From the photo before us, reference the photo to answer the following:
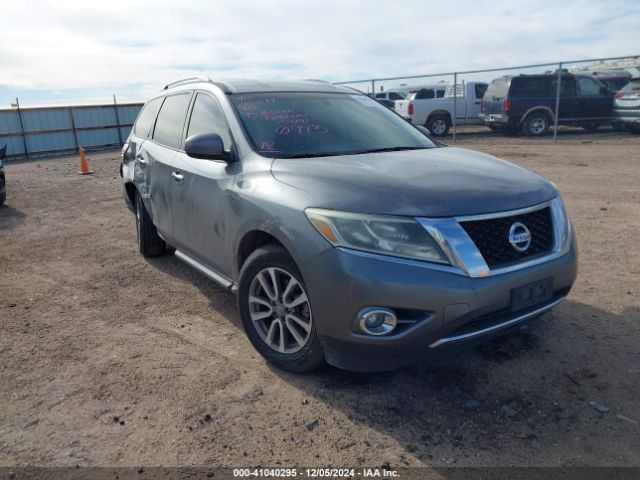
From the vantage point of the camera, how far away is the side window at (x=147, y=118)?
5.40m

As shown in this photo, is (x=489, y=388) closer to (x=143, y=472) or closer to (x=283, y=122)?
(x=143, y=472)

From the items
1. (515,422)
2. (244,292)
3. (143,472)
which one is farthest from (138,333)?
(515,422)

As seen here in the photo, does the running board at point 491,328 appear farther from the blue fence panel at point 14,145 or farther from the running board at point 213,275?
the blue fence panel at point 14,145

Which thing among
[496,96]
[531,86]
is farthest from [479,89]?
[531,86]

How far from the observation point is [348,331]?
2766 mm

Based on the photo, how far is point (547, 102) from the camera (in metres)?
17.3

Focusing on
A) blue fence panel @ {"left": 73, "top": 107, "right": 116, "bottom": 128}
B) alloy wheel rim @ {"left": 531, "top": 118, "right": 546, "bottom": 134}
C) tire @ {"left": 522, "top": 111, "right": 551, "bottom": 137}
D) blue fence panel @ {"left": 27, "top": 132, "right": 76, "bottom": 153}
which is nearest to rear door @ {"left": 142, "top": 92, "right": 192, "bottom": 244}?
tire @ {"left": 522, "top": 111, "right": 551, "bottom": 137}

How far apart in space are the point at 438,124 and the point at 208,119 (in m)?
16.9

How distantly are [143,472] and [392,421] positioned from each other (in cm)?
125

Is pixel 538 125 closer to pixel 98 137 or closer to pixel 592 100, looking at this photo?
pixel 592 100

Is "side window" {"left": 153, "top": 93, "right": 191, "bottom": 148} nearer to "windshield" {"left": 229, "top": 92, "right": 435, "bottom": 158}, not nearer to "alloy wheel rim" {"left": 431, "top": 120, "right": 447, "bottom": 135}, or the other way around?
"windshield" {"left": 229, "top": 92, "right": 435, "bottom": 158}

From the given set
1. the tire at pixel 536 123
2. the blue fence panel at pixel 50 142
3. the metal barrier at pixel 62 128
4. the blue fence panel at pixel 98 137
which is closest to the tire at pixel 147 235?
the tire at pixel 536 123

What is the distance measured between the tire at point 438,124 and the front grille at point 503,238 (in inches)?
680

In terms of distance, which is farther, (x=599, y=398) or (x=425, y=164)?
(x=425, y=164)
